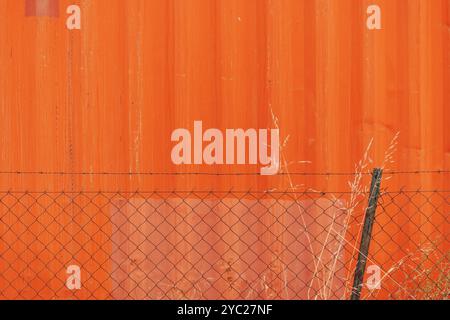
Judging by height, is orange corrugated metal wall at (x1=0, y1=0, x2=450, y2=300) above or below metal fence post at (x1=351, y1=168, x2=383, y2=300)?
above

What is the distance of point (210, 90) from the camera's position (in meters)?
3.67

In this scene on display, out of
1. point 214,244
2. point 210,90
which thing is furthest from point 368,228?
point 210,90

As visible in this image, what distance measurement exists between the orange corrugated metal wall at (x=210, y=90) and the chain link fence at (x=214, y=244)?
0.36ft

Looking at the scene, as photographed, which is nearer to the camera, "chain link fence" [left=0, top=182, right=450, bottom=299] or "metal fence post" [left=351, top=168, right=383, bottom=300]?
"metal fence post" [left=351, top=168, right=383, bottom=300]

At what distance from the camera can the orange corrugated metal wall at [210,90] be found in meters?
3.66

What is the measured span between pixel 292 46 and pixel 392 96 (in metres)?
0.65

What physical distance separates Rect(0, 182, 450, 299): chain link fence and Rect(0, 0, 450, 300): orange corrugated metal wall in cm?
11

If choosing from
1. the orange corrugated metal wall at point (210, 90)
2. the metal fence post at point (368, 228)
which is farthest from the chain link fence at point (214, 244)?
the metal fence post at point (368, 228)

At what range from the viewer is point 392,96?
12.1 ft

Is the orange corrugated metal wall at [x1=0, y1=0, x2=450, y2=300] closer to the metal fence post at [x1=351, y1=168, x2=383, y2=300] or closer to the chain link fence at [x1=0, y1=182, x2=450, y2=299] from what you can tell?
the chain link fence at [x1=0, y1=182, x2=450, y2=299]

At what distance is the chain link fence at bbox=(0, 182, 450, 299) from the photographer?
364 centimetres

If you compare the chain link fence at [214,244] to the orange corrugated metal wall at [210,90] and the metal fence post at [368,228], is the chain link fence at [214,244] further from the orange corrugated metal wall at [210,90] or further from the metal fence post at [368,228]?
the metal fence post at [368,228]

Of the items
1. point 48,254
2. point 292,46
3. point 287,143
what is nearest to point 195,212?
point 287,143

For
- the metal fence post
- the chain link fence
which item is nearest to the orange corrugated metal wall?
the chain link fence
